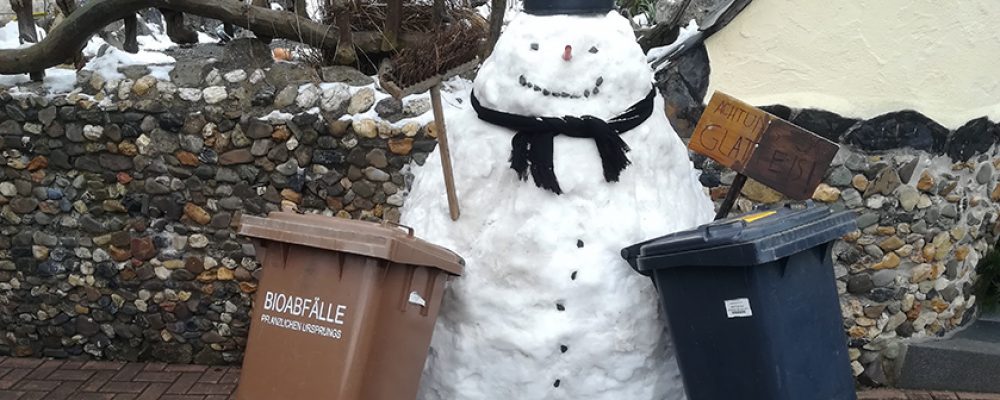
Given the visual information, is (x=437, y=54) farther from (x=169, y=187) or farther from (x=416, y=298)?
(x=416, y=298)

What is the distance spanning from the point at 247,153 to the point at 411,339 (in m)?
2.36

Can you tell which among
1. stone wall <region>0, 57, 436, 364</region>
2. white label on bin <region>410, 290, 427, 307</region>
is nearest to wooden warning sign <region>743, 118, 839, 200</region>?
white label on bin <region>410, 290, 427, 307</region>

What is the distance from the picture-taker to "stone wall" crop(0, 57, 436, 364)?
4656 millimetres

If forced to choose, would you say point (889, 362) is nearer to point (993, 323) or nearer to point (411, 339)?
point (993, 323)

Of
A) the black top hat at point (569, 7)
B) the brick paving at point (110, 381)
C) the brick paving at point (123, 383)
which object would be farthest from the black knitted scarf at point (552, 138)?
the brick paving at point (110, 381)

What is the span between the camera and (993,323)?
4.99 m

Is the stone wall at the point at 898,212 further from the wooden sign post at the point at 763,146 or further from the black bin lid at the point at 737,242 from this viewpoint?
the black bin lid at the point at 737,242

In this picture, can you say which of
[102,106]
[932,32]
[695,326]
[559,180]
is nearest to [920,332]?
[932,32]

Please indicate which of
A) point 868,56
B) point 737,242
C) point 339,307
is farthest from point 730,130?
point 868,56

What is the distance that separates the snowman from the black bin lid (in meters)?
0.15

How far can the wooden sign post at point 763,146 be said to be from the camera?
9.72ft

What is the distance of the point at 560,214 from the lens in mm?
2754

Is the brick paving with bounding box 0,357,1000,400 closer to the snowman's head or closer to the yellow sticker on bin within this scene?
the yellow sticker on bin

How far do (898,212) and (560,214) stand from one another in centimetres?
256
